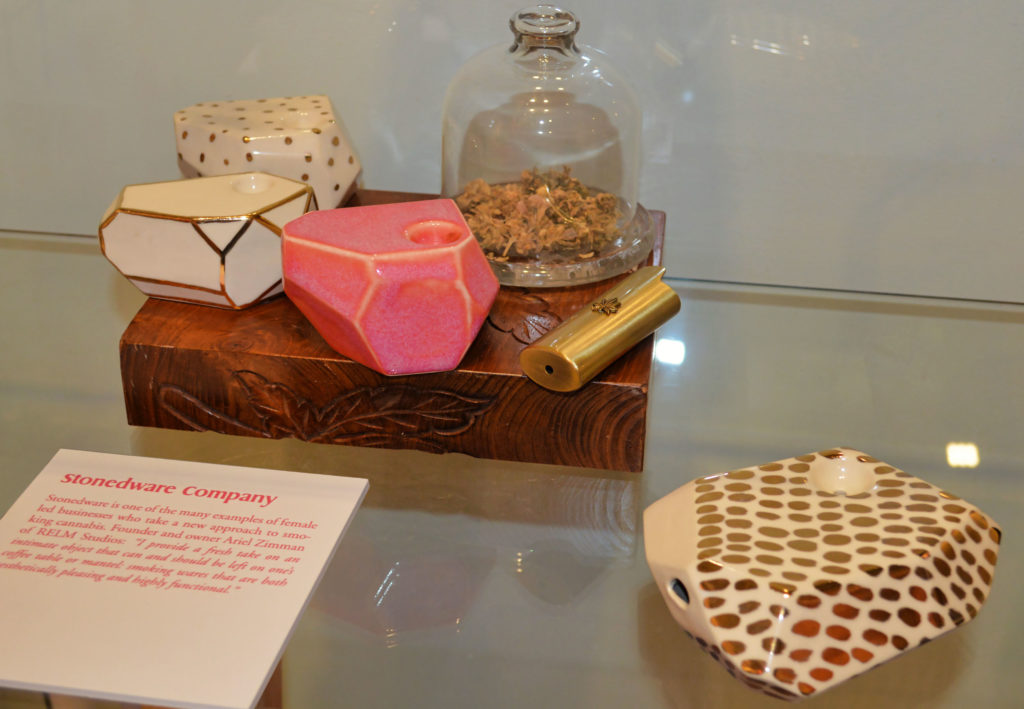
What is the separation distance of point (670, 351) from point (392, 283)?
0.27 m

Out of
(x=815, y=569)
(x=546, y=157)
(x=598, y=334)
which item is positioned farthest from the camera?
(x=546, y=157)

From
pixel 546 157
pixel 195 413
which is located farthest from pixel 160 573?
pixel 546 157

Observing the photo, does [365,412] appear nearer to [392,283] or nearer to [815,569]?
[392,283]

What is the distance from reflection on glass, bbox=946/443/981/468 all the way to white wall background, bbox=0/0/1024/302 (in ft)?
0.76

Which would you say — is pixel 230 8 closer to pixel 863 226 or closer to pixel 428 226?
pixel 428 226

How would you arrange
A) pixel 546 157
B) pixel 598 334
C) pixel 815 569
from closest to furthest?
pixel 815 569
pixel 598 334
pixel 546 157

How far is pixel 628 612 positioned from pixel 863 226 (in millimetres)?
434

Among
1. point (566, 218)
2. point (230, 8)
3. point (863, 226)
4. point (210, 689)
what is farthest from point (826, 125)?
point (210, 689)

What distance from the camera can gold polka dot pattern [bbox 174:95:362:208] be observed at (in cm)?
66

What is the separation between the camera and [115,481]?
54 cm

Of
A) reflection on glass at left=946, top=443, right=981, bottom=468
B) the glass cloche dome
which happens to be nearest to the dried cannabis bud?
the glass cloche dome

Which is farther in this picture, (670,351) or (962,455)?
(670,351)

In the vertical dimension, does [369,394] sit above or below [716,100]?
below

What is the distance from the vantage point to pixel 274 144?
0.66 m
